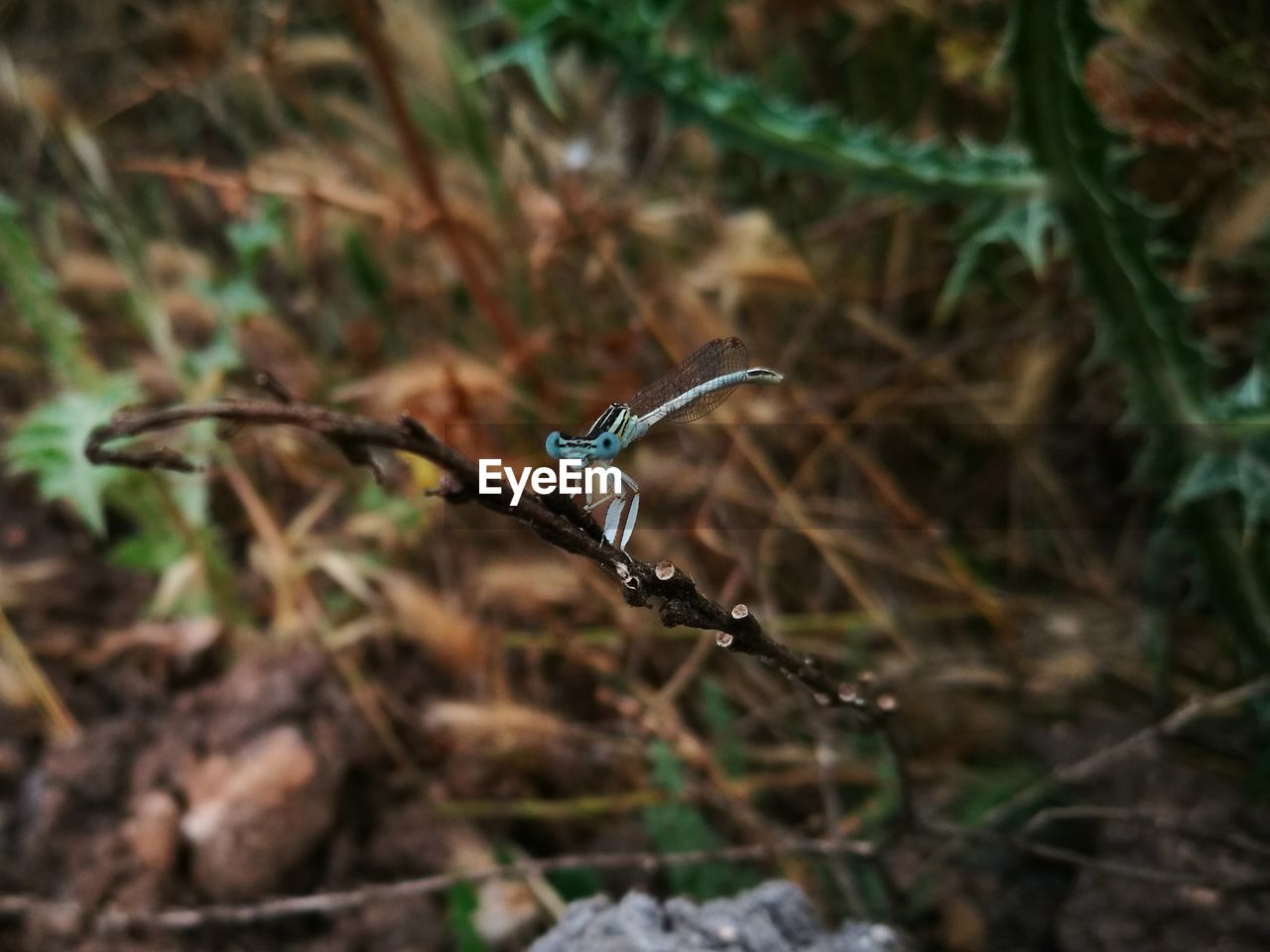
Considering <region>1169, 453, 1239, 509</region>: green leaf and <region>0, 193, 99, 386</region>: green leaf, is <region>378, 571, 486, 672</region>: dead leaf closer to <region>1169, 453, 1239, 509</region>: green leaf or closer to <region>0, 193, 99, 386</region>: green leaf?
<region>0, 193, 99, 386</region>: green leaf

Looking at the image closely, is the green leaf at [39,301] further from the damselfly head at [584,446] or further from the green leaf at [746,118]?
the damselfly head at [584,446]

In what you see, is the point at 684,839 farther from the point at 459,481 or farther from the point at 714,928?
the point at 459,481

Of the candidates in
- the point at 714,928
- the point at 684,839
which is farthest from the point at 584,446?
the point at 684,839

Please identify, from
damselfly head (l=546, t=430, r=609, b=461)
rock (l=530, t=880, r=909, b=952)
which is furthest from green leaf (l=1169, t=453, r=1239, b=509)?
damselfly head (l=546, t=430, r=609, b=461)

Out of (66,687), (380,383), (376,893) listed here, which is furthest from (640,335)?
(66,687)

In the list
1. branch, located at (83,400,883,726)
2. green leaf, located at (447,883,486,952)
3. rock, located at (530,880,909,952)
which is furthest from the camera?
green leaf, located at (447,883,486,952)

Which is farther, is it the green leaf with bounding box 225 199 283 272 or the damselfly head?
the green leaf with bounding box 225 199 283 272
